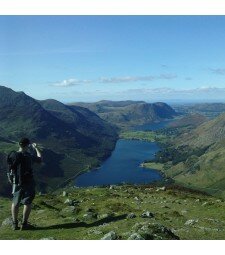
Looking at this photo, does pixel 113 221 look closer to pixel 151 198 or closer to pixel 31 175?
pixel 31 175

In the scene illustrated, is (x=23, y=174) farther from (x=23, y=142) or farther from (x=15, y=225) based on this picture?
(x=15, y=225)

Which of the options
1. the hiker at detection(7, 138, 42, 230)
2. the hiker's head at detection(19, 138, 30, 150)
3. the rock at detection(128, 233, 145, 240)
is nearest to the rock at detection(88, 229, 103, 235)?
the rock at detection(128, 233, 145, 240)

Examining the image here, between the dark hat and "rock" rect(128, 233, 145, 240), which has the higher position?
the dark hat

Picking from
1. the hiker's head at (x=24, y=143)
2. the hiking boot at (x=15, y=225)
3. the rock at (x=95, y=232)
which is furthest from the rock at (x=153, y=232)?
the hiker's head at (x=24, y=143)

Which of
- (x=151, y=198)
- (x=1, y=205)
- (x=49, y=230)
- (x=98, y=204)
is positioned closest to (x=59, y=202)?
(x=98, y=204)

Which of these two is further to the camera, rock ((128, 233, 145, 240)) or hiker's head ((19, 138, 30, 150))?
hiker's head ((19, 138, 30, 150))

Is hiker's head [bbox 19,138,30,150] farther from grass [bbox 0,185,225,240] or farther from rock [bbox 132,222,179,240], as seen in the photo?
rock [bbox 132,222,179,240]
